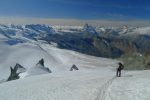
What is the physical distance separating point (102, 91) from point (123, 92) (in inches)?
102

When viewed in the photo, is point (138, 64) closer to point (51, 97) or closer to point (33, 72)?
point (33, 72)

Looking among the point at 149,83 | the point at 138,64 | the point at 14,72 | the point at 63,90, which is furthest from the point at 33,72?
the point at 149,83

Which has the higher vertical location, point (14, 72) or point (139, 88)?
point (139, 88)

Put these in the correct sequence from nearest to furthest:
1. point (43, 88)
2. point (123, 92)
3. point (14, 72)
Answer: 1. point (123, 92)
2. point (43, 88)
3. point (14, 72)

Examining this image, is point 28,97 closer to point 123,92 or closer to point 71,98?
point 71,98

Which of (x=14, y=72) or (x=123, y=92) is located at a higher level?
(x=123, y=92)

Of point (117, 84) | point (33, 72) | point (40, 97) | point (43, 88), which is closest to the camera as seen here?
point (40, 97)

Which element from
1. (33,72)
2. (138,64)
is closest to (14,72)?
(33,72)

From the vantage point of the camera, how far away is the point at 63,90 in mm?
44875

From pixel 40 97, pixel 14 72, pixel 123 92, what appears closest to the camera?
pixel 123 92

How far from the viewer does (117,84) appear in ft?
145

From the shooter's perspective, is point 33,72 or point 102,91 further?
point 33,72

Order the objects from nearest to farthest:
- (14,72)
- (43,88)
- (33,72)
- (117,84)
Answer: (117,84)
(43,88)
(33,72)
(14,72)

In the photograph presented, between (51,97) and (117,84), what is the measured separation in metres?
8.43
